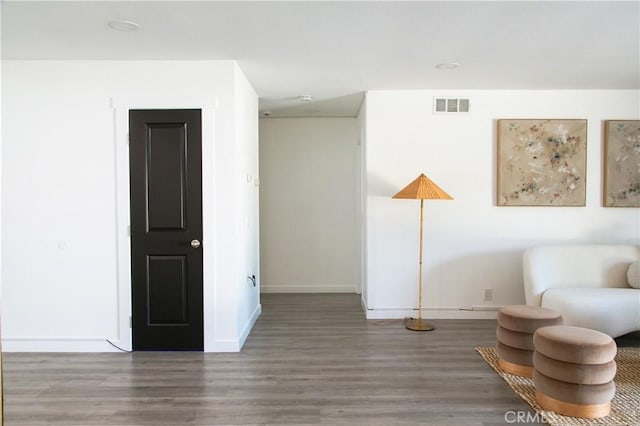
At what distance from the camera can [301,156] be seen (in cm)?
601

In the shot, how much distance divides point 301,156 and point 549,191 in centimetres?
316

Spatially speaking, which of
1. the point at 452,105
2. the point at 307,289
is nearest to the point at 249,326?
the point at 307,289

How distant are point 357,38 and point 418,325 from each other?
280 cm

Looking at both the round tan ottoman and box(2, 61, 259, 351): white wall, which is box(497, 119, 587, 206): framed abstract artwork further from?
box(2, 61, 259, 351): white wall

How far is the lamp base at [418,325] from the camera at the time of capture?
4.22m

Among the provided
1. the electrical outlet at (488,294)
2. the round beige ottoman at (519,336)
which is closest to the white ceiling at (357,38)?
the round beige ottoman at (519,336)

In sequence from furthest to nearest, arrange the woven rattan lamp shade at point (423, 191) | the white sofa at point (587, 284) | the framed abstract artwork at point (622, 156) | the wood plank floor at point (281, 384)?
1. the framed abstract artwork at point (622, 156)
2. the woven rattan lamp shade at point (423, 191)
3. the white sofa at point (587, 284)
4. the wood plank floor at point (281, 384)

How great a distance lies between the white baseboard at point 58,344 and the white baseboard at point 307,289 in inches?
101

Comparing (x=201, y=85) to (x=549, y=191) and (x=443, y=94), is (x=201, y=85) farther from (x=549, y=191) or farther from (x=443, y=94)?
(x=549, y=191)

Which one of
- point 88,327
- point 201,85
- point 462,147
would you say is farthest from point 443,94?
point 88,327

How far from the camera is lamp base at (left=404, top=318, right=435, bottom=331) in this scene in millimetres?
4222

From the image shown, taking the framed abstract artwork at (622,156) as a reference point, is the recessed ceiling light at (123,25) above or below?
above

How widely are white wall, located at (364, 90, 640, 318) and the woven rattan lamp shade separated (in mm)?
351

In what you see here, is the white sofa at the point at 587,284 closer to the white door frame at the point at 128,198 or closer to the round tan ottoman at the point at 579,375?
the round tan ottoman at the point at 579,375
